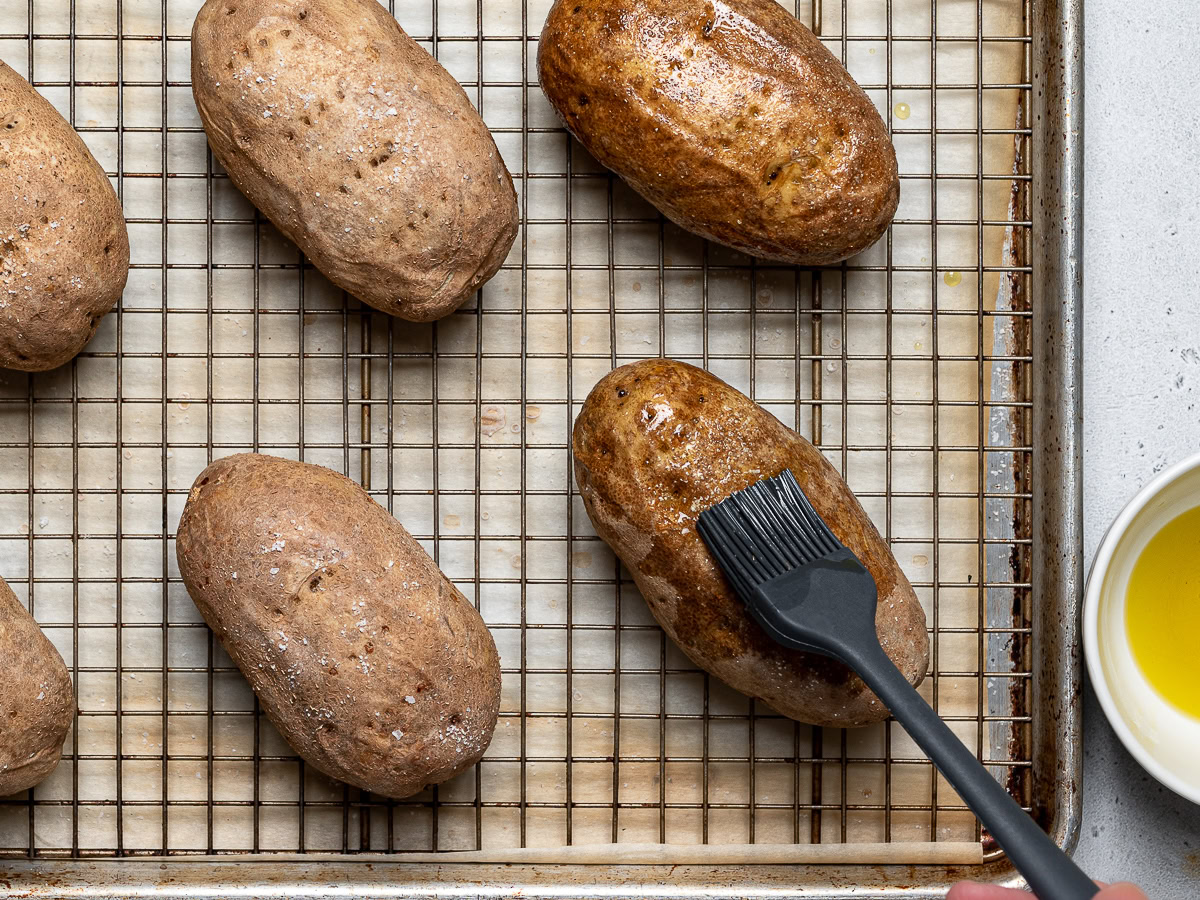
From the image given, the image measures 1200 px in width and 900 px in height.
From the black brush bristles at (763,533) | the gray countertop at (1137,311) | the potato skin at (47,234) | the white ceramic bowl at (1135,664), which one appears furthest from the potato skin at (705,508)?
the potato skin at (47,234)

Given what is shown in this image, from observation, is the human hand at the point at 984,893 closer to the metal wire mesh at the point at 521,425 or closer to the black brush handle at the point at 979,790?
the black brush handle at the point at 979,790

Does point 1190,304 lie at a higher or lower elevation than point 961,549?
higher

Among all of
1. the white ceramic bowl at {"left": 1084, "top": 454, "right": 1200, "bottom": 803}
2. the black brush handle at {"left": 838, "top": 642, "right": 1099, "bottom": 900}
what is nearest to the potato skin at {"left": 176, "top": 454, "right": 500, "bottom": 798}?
the black brush handle at {"left": 838, "top": 642, "right": 1099, "bottom": 900}

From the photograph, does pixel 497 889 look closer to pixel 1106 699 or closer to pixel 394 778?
pixel 394 778

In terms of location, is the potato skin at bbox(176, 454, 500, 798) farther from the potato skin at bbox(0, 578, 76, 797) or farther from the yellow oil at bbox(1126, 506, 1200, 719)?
the yellow oil at bbox(1126, 506, 1200, 719)

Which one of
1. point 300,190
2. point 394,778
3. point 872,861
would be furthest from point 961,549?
point 300,190

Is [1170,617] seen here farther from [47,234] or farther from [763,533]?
[47,234]

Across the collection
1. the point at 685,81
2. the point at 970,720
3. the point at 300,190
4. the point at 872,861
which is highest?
the point at 685,81

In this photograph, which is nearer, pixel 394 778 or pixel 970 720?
pixel 394 778
